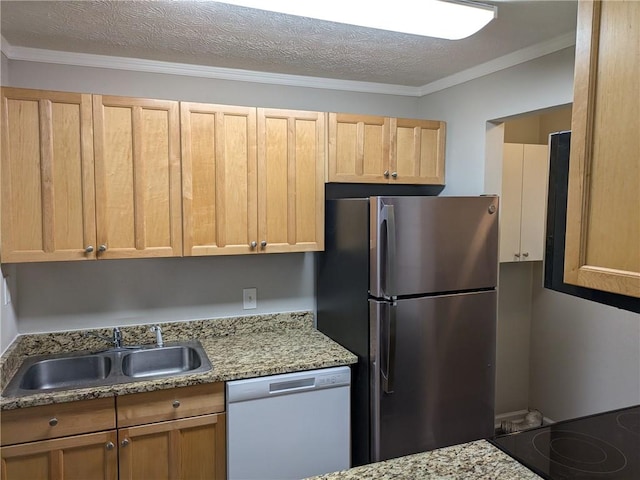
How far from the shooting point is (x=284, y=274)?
298 cm

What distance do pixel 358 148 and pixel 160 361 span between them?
1.61 metres

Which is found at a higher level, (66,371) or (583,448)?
(583,448)

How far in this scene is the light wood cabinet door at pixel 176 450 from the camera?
2.10m

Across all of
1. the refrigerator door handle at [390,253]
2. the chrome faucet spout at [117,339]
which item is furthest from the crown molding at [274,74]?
the chrome faucet spout at [117,339]

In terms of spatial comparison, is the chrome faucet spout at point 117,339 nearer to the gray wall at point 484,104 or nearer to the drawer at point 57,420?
the drawer at point 57,420

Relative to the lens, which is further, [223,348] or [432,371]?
[223,348]

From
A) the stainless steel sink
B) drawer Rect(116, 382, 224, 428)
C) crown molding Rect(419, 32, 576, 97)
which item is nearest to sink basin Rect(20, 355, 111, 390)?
the stainless steel sink

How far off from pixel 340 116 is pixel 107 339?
175cm

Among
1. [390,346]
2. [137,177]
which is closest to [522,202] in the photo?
[390,346]

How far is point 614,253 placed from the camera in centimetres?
93

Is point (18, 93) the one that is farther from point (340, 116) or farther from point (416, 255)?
point (416, 255)

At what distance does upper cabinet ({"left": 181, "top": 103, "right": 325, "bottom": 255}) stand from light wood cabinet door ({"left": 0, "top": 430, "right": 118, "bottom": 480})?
3.11 ft

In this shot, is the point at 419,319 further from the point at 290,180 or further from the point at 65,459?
the point at 65,459

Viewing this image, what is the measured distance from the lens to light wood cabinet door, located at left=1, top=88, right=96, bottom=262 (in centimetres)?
212
